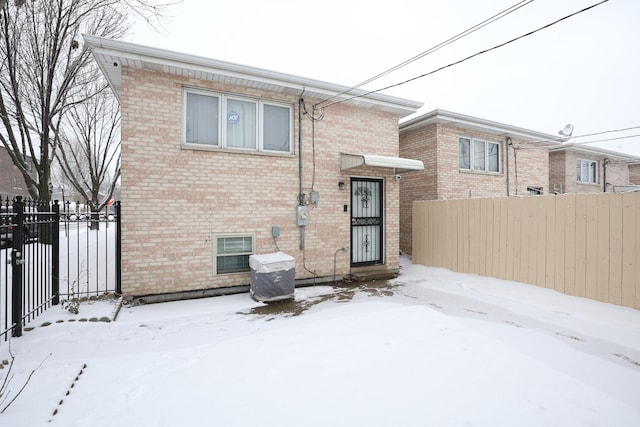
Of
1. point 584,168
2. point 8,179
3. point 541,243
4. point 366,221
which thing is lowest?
point 541,243

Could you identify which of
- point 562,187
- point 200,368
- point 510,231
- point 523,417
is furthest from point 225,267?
point 562,187

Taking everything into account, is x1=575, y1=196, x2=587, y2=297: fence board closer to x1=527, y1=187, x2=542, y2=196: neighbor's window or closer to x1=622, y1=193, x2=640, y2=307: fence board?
x1=622, y1=193, x2=640, y2=307: fence board

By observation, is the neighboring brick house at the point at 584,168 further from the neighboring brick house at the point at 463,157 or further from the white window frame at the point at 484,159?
the white window frame at the point at 484,159

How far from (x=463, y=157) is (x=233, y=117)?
26.9 feet

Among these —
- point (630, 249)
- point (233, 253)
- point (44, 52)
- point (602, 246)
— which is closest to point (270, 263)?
point (233, 253)

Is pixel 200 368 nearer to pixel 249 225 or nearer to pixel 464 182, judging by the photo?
pixel 249 225

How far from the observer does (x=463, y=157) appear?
34.8 ft

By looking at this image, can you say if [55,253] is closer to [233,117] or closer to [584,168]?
[233,117]

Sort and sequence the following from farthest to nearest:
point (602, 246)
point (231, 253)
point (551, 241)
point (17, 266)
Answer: point (231, 253), point (551, 241), point (602, 246), point (17, 266)

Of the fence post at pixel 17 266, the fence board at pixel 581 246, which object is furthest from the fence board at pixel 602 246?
the fence post at pixel 17 266

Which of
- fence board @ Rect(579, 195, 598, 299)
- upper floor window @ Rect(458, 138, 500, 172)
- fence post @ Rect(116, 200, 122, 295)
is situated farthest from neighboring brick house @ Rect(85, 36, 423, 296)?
upper floor window @ Rect(458, 138, 500, 172)

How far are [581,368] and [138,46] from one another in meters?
7.76

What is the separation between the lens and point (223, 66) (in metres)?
5.73

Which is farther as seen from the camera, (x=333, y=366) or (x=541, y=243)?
(x=541, y=243)
